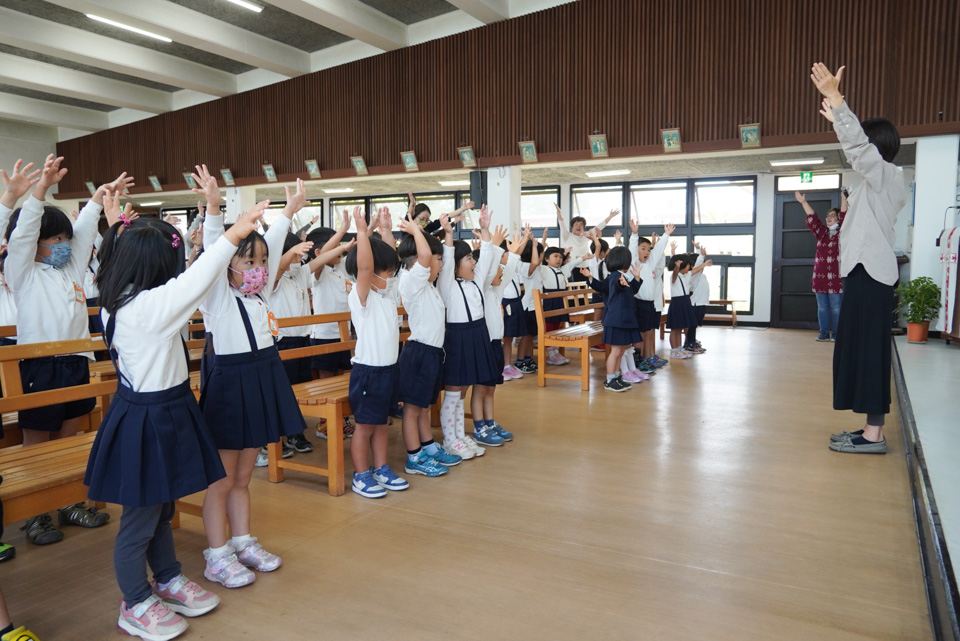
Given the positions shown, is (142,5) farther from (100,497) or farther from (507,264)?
(100,497)

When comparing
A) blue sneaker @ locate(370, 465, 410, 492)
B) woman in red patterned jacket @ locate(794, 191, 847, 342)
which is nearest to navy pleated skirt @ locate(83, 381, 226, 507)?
blue sneaker @ locate(370, 465, 410, 492)

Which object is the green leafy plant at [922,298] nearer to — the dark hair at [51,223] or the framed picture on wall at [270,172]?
the dark hair at [51,223]

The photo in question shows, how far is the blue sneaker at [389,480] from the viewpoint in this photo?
3188 millimetres

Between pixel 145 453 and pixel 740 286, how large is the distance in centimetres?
1111

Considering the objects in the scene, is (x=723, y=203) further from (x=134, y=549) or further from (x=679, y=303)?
(x=134, y=549)

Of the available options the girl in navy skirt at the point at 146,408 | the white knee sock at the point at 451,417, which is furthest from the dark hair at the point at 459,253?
the girl in navy skirt at the point at 146,408

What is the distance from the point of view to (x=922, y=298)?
6930 mm

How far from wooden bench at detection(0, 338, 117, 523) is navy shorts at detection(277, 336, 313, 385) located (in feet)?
4.44

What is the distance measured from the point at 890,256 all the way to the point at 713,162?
6469 mm

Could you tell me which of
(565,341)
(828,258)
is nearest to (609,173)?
(828,258)

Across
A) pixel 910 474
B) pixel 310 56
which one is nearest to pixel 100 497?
pixel 910 474

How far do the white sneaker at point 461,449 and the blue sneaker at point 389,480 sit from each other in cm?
53

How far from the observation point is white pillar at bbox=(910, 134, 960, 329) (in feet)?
22.9

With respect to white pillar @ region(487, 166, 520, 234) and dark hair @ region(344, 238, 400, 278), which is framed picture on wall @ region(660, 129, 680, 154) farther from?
dark hair @ region(344, 238, 400, 278)
